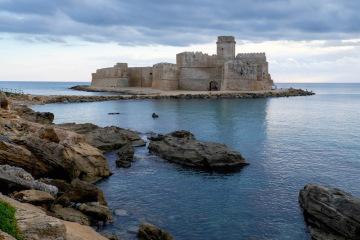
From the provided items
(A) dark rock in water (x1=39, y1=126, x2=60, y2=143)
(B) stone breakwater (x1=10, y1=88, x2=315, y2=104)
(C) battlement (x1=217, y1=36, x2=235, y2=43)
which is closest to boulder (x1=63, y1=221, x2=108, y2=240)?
(A) dark rock in water (x1=39, y1=126, x2=60, y2=143)

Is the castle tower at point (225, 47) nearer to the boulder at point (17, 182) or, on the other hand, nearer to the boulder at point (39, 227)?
the boulder at point (17, 182)

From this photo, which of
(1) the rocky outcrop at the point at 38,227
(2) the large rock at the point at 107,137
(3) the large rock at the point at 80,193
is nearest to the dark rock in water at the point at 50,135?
(3) the large rock at the point at 80,193

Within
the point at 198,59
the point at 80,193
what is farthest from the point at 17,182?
the point at 198,59

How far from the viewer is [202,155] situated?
1143 inches

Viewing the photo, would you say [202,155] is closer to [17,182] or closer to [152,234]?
[152,234]

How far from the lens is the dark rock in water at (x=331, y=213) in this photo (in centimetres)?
1673

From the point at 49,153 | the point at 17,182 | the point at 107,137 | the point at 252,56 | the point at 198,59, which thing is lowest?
the point at 107,137

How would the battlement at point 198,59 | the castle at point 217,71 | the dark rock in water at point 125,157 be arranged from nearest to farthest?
the dark rock in water at point 125,157 < the castle at point 217,71 < the battlement at point 198,59

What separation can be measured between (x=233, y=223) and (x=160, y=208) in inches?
147

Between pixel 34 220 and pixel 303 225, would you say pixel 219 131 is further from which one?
pixel 34 220

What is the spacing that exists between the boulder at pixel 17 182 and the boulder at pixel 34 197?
0.53 m

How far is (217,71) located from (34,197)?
87.0 metres

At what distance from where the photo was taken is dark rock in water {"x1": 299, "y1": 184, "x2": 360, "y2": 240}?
54.9 feet

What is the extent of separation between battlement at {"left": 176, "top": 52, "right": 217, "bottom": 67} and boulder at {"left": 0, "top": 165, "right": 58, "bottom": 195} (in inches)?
3310
